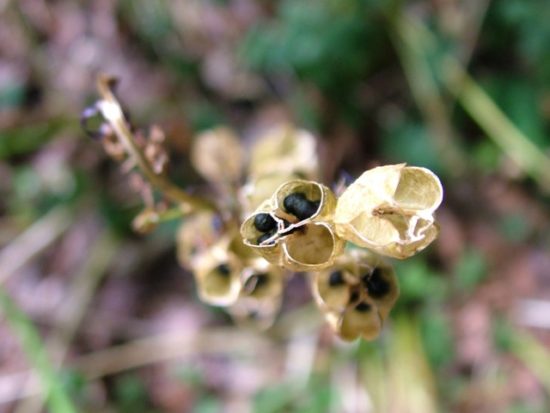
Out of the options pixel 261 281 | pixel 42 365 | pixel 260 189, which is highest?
pixel 260 189

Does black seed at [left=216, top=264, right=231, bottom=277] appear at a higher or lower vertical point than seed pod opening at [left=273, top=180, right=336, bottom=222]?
lower

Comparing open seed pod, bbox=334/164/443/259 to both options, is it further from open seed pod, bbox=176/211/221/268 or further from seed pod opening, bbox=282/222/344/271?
open seed pod, bbox=176/211/221/268

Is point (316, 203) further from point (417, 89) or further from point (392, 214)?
point (417, 89)

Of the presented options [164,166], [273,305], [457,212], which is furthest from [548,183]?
[164,166]

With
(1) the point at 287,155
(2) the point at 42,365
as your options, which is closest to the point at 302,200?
(1) the point at 287,155

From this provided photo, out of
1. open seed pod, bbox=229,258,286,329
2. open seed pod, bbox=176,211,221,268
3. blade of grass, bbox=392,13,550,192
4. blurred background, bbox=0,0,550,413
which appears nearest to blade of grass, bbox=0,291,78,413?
blurred background, bbox=0,0,550,413

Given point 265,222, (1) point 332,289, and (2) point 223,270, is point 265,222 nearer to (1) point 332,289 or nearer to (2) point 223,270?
(1) point 332,289

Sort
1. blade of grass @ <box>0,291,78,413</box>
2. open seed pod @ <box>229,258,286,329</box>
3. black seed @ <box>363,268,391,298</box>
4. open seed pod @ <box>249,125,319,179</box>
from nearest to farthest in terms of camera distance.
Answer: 1. black seed @ <box>363,268,391,298</box>
2. open seed pod @ <box>229,258,286,329</box>
3. open seed pod @ <box>249,125,319,179</box>
4. blade of grass @ <box>0,291,78,413</box>
